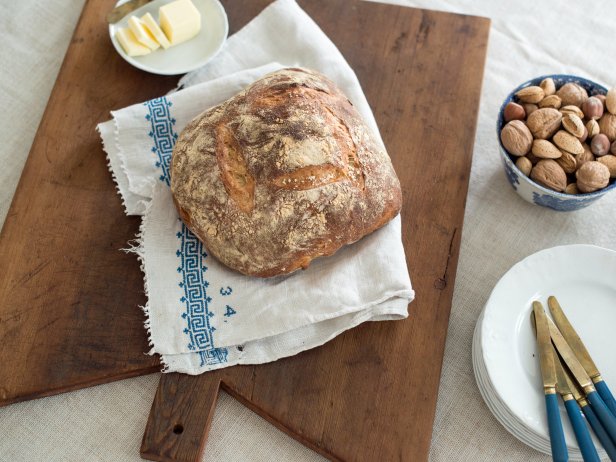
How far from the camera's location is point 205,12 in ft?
6.59

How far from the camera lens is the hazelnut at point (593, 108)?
1719 millimetres

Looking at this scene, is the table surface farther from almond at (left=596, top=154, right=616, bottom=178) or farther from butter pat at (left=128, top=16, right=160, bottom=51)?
butter pat at (left=128, top=16, right=160, bottom=51)

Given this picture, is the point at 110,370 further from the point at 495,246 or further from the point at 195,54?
the point at 495,246

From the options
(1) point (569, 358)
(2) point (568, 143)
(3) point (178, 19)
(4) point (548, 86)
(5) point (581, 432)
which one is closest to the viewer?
(5) point (581, 432)

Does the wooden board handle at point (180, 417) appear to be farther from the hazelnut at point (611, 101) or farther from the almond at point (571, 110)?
the hazelnut at point (611, 101)

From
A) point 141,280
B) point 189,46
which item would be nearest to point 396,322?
point 141,280

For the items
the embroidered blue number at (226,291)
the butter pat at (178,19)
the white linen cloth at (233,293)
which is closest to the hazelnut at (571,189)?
the white linen cloth at (233,293)

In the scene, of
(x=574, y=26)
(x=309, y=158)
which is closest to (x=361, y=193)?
(x=309, y=158)

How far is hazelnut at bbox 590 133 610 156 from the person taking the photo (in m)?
1.69

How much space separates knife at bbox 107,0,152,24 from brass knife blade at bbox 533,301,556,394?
4.74 feet

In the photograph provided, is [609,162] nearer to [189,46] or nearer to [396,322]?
[396,322]

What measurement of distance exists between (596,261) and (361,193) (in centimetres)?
64

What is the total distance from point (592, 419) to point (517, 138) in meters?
0.72

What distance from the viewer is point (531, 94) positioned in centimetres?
176
